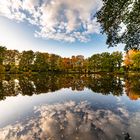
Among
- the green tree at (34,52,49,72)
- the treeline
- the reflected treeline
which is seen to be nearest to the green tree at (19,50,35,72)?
the treeline

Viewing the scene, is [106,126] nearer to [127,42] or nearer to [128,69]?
[127,42]

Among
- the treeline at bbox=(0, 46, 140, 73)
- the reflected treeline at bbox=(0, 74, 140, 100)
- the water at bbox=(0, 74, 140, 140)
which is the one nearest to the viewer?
the water at bbox=(0, 74, 140, 140)

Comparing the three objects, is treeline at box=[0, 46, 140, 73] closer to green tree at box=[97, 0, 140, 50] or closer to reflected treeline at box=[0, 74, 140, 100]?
reflected treeline at box=[0, 74, 140, 100]

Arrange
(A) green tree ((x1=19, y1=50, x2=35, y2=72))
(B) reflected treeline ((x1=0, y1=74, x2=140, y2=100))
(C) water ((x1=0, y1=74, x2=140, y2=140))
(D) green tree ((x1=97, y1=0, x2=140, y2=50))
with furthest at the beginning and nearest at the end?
(A) green tree ((x1=19, y1=50, x2=35, y2=72))
(B) reflected treeline ((x1=0, y1=74, x2=140, y2=100))
(D) green tree ((x1=97, y1=0, x2=140, y2=50))
(C) water ((x1=0, y1=74, x2=140, y2=140))

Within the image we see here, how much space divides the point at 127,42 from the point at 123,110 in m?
5.44

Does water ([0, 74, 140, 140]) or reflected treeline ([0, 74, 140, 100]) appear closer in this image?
water ([0, 74, 140, 140])

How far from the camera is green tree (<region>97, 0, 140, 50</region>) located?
15.7 metres

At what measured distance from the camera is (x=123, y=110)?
18.6 m

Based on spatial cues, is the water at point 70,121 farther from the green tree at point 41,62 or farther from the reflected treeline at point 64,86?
the green tree at point 41,62

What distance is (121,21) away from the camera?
17.4m

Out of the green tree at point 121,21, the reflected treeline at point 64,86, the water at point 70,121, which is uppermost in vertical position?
the green tree at point 121,21

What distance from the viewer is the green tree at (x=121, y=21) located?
51.6 ft

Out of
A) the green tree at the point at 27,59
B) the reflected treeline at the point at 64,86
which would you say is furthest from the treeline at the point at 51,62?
the reflected treeline at the point at 64,86

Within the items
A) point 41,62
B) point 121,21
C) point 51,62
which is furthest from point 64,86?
point 51,62
